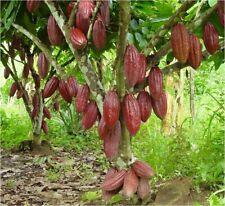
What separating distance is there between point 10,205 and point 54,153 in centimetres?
115

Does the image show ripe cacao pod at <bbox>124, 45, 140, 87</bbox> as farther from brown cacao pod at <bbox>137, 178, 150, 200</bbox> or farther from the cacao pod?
brown cacao pod at <bbox>137, 178, 150, 200</bbox>

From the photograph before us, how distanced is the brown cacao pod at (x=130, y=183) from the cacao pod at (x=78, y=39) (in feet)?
1.49

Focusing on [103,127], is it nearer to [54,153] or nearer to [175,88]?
[54,153]

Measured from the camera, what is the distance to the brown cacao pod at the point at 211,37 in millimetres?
1323

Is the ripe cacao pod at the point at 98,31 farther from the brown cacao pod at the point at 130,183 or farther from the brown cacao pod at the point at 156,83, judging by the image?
the brown cacao pod at the point at 130,183

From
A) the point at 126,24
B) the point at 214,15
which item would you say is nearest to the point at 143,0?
the point at 214,15

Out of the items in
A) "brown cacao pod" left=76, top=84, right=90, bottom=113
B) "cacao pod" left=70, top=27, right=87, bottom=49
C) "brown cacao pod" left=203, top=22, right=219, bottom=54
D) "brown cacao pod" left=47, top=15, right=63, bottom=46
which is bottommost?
"brown cacao pod" left=76, top=84, right=90, bottom=113

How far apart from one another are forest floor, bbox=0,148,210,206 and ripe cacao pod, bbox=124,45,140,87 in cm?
51

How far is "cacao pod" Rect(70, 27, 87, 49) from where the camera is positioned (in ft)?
4.75

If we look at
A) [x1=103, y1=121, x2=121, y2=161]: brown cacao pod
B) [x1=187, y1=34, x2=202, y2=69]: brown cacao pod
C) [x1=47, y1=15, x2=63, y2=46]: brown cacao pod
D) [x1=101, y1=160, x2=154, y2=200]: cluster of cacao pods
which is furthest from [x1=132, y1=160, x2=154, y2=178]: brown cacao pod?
[x1=47, y1=15, x2=63, y2=46]: brown cacao pod

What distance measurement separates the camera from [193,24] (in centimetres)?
134

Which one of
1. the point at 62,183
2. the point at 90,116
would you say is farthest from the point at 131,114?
the point at 62,183

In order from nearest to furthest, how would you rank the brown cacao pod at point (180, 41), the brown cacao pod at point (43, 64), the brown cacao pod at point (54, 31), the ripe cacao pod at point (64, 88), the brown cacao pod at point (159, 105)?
the brown cacao pod at point (180, 41) < the brown cacao pod at point (159, 105) < the brown cacao pod at point (54, 31) < the ripe cacao pod at point (64, 88) < the brown cacao pod at point (43, 64)

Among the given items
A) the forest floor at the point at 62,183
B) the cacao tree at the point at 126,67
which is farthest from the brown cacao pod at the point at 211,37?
the forest floor at the point at 62,183
